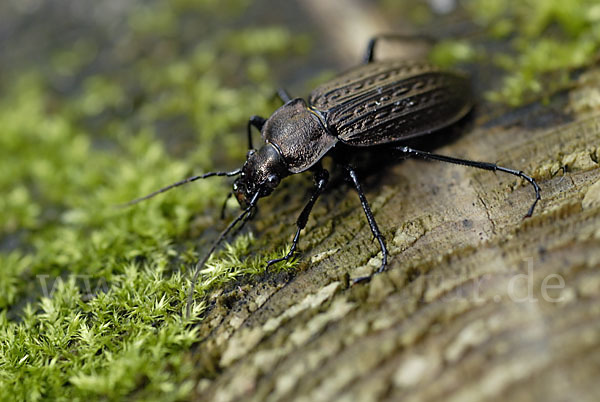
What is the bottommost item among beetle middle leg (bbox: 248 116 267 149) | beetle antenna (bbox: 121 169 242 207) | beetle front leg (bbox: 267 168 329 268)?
beetle front leg (bbox: 267 168 329 268)

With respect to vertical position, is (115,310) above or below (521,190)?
above

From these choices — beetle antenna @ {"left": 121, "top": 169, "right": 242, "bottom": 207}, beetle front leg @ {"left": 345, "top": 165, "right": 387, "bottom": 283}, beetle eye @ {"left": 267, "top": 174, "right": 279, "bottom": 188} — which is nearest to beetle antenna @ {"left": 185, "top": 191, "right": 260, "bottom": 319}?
beetle eye @ {"left": 267, "top": 174, "right": 279, "bottom": 188}

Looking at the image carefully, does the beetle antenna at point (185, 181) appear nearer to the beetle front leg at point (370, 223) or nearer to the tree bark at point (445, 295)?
the tree bark at point (445, 295)

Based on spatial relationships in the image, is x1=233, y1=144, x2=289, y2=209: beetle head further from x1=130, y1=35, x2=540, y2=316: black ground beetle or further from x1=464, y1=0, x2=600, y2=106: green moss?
x1=464, y1=0, x2=600, y2=106: green moss

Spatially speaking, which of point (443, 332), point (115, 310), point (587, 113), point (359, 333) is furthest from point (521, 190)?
point (115, 310)

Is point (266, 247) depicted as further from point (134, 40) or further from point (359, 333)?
point (134, 40)

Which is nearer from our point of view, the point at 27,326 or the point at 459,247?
the point at 459,247

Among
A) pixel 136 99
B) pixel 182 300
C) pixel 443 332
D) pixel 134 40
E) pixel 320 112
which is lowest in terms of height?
pixel 443 332

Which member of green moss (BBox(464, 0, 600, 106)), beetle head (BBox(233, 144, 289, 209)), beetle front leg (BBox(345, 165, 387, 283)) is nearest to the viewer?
beetle front leg (BBox(345, 165, 387, 283))
